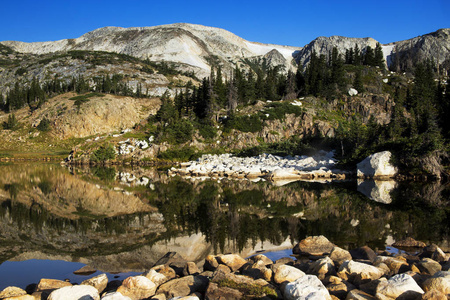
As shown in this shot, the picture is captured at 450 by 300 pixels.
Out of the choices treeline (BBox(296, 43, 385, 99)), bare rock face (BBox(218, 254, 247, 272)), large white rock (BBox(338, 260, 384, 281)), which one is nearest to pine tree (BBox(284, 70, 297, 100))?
treeline (BBox(296, 43, 385, 99))

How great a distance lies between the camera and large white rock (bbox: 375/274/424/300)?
5445 millimetres

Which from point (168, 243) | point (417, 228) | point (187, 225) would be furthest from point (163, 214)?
point (417, 228)

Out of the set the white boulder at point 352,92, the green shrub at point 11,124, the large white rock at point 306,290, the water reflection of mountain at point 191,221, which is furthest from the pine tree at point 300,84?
the large white rock at point 306,290

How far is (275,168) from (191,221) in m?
21.0

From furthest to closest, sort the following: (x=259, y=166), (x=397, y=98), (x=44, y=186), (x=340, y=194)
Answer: (x=397, y=98), (x=259, y=166), (x=44, y=186), (x=340, y=194)

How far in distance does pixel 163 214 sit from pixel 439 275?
37.2ft

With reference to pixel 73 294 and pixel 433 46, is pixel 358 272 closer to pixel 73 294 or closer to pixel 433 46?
pixel 73 294

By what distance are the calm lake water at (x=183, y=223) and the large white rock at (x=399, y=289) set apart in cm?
417

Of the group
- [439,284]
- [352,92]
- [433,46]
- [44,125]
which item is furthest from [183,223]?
[433,46]

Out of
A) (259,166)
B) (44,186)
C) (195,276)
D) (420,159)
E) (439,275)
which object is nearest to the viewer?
(439,275)

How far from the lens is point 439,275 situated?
6.04 m

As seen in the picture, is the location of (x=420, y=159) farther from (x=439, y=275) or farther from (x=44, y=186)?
(x=44, y=186)

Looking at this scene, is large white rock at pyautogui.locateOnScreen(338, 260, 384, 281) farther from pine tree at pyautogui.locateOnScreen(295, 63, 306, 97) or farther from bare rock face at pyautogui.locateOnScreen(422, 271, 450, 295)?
pine tree at pyautogui.locateOnScreen(295, 63, 306, 97)

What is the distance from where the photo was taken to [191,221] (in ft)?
43.9
